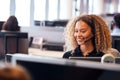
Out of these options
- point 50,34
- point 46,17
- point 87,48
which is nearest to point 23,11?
point 46,17

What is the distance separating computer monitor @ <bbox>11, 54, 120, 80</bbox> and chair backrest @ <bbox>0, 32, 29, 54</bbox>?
2093mm

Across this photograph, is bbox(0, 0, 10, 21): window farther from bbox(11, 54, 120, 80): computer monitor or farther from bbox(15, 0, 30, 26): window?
bbox(11, 54, 120, 80): computer monitor

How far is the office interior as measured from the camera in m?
4.05

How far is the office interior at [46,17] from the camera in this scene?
405 cm

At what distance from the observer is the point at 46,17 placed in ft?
29.2

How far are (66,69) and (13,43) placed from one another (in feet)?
7.52

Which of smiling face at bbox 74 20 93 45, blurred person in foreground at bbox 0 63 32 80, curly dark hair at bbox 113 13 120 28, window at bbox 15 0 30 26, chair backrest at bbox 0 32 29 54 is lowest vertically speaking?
chair backrest at bbox 0 32 29 54

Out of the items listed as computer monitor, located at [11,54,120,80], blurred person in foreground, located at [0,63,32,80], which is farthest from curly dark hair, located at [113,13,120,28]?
blurred person in foreground, located at [0,63,32,80]

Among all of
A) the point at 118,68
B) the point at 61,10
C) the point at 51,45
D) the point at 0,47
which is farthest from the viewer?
the point at 61,10

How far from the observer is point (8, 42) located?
3.12 m

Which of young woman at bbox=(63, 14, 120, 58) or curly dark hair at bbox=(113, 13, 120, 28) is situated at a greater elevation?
curly dark hair at bbox=(113, 13, 120, 28)

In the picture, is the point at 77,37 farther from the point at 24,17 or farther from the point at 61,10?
the point at 61,10

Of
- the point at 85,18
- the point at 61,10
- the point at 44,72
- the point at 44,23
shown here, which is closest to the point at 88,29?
the point at 85,18

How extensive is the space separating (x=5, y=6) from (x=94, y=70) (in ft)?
20.5
